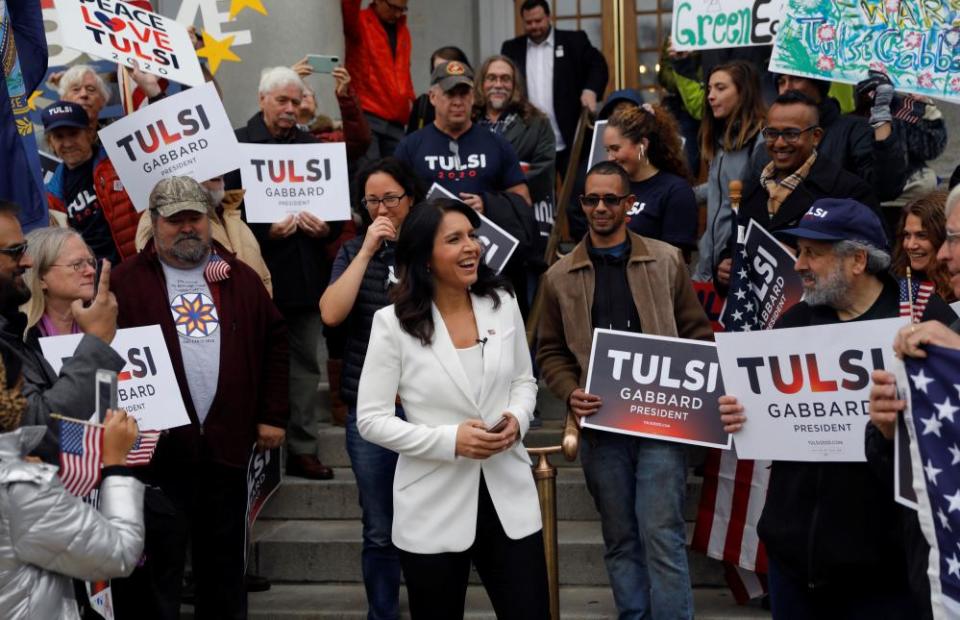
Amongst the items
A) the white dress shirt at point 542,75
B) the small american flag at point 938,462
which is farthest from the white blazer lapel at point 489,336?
the white dress shirt at point 542,75

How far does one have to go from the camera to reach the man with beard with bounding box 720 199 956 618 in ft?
15.1

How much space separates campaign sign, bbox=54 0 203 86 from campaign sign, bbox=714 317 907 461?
4069mm

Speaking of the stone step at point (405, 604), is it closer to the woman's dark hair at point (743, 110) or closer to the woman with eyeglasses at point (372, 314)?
the woman with eyeglasses at point (372, 314)

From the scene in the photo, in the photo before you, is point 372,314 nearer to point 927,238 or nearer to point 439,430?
point 439,430

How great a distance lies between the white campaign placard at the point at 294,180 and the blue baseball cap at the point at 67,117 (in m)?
1.00

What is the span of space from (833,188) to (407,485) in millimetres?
2861

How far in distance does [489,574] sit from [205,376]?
2.18 meters

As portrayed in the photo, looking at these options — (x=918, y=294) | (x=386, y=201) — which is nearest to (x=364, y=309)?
(x=386, y=201)

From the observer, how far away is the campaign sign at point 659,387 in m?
6.16

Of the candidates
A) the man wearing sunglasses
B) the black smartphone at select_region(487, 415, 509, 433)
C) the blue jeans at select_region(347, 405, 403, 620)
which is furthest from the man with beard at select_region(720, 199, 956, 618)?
the blue jeans at select_region(347, 405, 403, 620)

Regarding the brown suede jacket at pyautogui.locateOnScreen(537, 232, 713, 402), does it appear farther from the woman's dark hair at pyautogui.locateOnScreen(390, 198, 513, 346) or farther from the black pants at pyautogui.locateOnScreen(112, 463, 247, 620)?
the black pants at pyautogui.locateOnScreen(112, 463, 247, 620)

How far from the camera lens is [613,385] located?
6.24 m

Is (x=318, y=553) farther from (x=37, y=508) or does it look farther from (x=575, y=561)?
(x=37, y=508)

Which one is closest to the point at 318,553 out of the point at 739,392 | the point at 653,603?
the point at 653,603
